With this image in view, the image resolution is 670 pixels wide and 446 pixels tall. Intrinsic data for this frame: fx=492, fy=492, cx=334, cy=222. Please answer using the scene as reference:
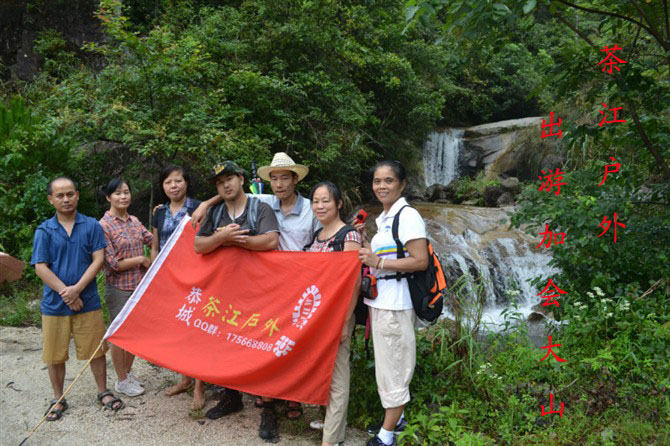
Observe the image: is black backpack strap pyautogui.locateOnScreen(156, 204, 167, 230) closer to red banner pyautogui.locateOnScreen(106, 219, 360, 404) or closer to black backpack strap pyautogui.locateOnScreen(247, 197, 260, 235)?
red banner pyautogui.locateOnScreen(106, 219, 360, 404)

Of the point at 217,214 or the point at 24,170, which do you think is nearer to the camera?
the point at 217,214

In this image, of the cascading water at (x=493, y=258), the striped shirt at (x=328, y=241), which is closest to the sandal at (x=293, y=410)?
the striped shirt at (x=328, y=241)

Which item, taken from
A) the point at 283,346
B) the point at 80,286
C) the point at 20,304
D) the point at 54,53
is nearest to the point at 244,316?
the point at 283,346

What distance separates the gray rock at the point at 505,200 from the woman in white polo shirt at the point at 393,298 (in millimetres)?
11816

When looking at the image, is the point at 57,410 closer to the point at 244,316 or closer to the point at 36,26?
the point at 244,316

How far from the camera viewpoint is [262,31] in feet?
31.9

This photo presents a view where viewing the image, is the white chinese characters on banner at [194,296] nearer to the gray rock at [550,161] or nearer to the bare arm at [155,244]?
the bare arm at [155,244]

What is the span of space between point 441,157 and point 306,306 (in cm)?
1568

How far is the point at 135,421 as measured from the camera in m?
3.68

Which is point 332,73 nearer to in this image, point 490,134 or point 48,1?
point 48,1

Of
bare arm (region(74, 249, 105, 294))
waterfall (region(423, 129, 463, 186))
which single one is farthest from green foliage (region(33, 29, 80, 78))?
waterfall (region(423, 129, 463, 186))

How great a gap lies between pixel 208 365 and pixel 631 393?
3.01m

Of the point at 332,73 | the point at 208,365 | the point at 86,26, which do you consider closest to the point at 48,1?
the point at 86,26

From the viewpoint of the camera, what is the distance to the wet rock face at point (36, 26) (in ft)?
39.7
